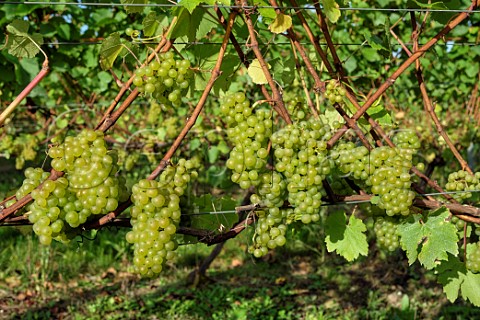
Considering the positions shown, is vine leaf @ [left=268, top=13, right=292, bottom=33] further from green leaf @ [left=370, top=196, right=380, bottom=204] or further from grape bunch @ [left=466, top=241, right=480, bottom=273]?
grape bunch @ [left=466, top=241, right=480, bottom=273]

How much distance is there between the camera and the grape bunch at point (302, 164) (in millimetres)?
1538

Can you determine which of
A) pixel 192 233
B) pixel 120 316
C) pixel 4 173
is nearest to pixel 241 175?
pixel 192 233

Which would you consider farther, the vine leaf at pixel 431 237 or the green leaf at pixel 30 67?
A: the green leaf at pixel 30 67

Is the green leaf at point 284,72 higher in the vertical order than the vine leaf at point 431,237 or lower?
higher

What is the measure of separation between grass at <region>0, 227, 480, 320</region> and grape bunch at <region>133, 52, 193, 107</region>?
201cm

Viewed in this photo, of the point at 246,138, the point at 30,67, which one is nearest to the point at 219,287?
the point at 30,67

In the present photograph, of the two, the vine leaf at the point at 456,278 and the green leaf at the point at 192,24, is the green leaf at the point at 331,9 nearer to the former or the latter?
the green leaf at the point at 192,24

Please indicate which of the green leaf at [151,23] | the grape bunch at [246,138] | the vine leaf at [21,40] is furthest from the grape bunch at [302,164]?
the vine leaf at [21,40]

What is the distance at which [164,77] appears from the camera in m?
1.54

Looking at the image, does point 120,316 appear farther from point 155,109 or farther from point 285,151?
point 285,151

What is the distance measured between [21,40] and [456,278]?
164 cm

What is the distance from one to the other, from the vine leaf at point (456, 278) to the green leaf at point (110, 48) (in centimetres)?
130

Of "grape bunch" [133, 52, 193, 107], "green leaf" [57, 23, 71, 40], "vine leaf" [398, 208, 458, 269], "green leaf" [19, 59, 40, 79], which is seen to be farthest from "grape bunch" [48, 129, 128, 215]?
"green leaf" [57, 23, 71, 40]

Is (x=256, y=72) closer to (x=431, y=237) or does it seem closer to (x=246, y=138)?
(x=246, y=138)
